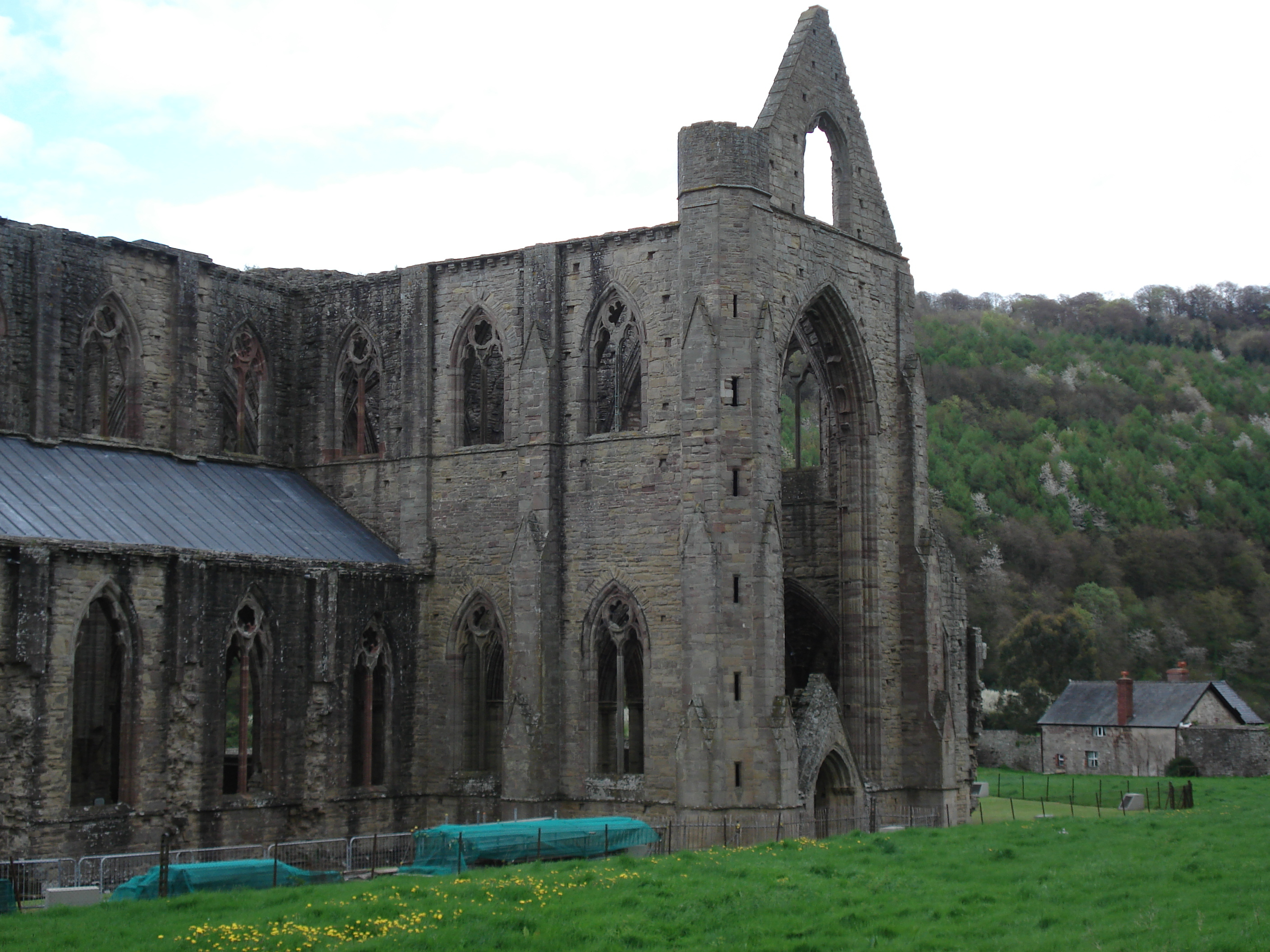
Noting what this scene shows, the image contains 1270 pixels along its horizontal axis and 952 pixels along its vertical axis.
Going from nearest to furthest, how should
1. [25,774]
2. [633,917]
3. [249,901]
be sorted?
[633,917]
[249,901]
[25,774]

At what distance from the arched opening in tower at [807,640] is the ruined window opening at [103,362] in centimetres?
1466

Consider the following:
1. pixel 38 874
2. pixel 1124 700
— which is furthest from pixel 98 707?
pixel 1124 700

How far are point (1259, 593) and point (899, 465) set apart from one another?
67977 mm

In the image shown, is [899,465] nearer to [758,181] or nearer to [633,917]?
[758,181]

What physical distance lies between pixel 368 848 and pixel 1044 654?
5772 cm

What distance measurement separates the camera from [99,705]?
35031 millimetres

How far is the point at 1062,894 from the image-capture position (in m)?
20.6

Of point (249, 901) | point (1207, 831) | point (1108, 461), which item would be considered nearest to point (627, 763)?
point (1207, 831)

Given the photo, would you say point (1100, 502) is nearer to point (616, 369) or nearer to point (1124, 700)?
point (1124, 700)

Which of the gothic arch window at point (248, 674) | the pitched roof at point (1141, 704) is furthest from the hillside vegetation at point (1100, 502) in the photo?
the gothic arch window at point (248, 674)

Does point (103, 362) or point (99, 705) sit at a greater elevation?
point (103, 362)

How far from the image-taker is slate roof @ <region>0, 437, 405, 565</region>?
94.1ft

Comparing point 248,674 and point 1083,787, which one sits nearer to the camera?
point 248,674

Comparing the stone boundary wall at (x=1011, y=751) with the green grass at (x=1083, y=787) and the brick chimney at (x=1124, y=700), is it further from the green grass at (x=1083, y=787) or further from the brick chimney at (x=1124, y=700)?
the brick chimney at (x=1124, y=700)
